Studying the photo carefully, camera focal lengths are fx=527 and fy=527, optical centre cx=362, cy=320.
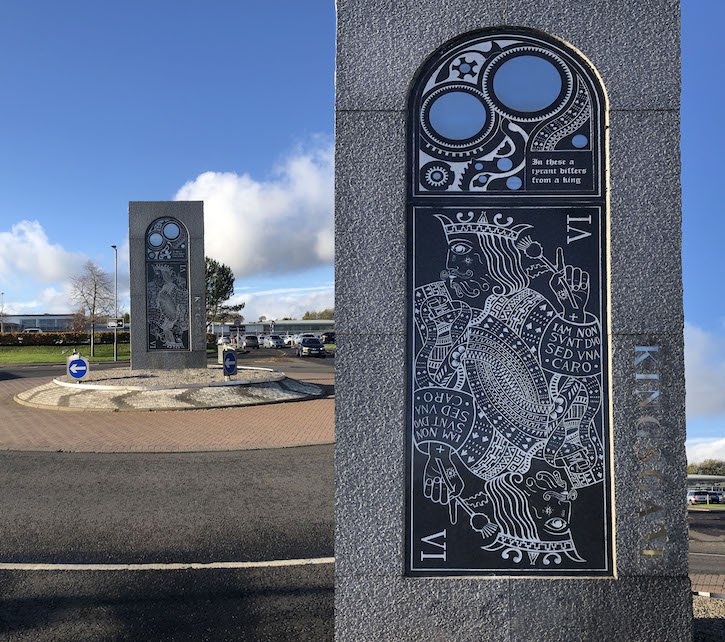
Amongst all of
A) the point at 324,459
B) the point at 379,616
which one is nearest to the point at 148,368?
the point at 324,459

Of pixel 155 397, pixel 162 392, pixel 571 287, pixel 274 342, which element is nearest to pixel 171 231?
pixel 162 392

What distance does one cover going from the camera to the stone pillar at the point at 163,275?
57.0 feet

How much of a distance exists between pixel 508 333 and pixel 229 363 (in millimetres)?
13021

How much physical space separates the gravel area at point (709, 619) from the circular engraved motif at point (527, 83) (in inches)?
146

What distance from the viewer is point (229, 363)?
1552 centimetres

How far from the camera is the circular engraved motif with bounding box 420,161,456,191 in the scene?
11.5ft

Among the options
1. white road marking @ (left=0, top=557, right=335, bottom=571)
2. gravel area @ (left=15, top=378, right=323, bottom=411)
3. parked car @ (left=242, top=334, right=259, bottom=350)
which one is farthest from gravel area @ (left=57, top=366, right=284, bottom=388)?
parked car @ (left=242, top=334, right=259, bottom=350)

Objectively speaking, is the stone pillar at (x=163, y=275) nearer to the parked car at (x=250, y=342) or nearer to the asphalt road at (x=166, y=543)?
the asphalt road at (x=166, y=543)

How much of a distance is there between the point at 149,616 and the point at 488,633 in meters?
2.42

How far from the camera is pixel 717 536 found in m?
6.06

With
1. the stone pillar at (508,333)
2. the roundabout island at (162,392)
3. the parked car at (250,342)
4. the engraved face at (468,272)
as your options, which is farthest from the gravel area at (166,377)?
the parked car at (250,342)

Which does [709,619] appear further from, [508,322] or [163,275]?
[163,275]

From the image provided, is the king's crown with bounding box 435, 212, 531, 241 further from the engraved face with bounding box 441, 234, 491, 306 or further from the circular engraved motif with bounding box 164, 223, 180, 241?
the circular engraved motif with bounding box 164, 223, 180, 241

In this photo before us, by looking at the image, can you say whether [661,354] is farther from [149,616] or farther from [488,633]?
[149,616]
